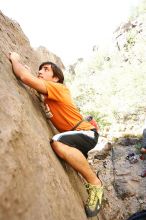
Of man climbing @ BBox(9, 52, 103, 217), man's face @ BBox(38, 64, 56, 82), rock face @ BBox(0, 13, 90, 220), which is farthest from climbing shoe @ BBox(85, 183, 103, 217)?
man's face @ BBox(38, 64, 56, 82)

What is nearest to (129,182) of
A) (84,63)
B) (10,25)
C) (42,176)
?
(10,25)

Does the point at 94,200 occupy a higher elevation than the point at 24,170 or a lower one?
lower

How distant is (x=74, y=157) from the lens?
4316 millimetres

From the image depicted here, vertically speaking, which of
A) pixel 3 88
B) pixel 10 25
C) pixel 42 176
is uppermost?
pixel 10 25

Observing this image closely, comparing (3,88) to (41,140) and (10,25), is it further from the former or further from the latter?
(10,25)

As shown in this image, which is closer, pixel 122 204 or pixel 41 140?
Result: pixel 41 140

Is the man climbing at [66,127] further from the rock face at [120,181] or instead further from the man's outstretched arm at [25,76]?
the rock face at [120,181]

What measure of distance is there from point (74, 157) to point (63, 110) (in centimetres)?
73

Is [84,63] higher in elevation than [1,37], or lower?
higher

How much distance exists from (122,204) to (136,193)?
0.57 meters

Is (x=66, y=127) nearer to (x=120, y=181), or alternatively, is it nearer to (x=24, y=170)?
(x=24, y=170)

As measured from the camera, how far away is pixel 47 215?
9.64 ft

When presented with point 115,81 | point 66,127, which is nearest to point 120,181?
point 66,127

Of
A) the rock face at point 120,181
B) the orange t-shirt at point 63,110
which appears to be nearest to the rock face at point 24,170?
the orange t-shirt at point 63,110
